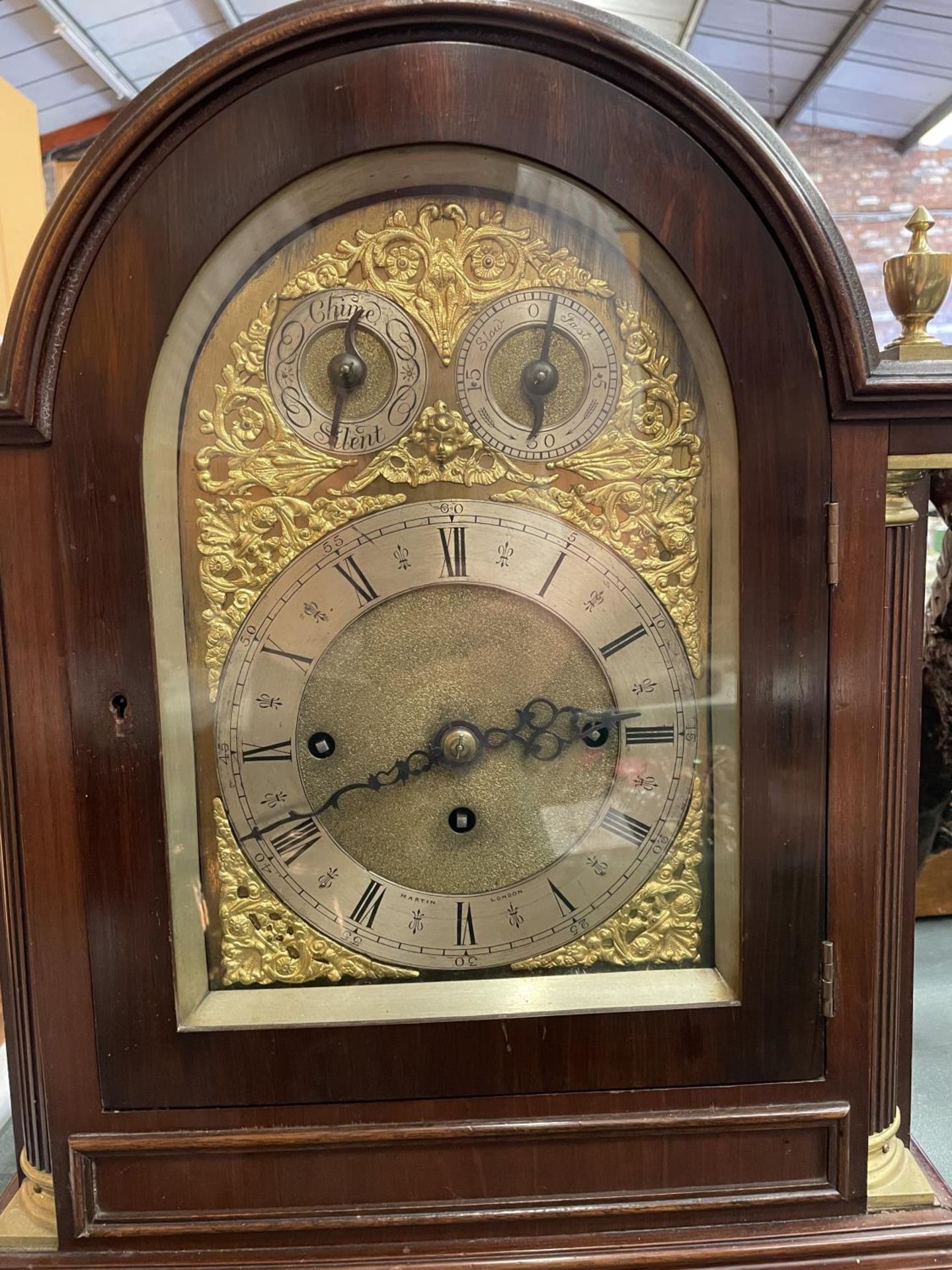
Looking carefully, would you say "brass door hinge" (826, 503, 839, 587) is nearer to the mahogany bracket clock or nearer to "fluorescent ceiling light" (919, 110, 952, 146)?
the mahogany bracket clock

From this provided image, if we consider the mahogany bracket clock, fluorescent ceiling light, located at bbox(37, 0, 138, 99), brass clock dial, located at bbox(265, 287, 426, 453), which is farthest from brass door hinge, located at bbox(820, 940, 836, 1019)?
fluorescent ceiling light, located at bbox(37, 0, 138, 99)

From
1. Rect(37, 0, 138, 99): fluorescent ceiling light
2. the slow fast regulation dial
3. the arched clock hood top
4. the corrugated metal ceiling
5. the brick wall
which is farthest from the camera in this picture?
the brick wall

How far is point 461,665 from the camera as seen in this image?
0.85 metres

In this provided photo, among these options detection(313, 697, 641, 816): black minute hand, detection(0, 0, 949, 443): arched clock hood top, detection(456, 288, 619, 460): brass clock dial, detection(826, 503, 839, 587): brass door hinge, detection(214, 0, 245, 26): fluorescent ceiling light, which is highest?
detection(214, 0, 245, 26): fluorescent ceiling light

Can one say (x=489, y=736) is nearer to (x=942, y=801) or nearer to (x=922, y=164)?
(x=942, y=801)

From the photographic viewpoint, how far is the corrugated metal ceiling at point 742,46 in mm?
1963

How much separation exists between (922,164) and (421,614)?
13.2 feet

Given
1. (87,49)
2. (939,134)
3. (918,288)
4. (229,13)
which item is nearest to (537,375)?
(918,288)

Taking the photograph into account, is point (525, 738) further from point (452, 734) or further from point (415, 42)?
point (415, 42)

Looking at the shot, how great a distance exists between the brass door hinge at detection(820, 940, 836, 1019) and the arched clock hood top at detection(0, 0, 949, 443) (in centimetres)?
52

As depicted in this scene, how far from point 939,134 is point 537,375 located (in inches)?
136

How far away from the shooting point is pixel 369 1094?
0.84 meters

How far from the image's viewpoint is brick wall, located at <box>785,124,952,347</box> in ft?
11.8

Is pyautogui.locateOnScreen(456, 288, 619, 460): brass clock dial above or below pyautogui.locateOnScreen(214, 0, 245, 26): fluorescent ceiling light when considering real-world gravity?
below
